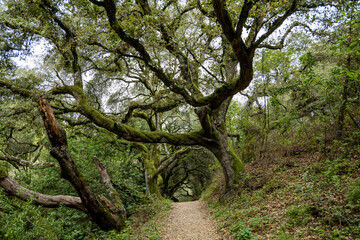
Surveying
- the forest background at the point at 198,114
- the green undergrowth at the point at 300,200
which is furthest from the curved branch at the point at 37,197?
the green undergrowth at the point at 300,200

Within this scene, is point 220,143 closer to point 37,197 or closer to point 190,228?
point 190,228

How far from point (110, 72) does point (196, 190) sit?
529 inches

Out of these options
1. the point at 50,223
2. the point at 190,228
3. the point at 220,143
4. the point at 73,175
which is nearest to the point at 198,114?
the point at 220,143

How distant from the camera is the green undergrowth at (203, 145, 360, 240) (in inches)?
130

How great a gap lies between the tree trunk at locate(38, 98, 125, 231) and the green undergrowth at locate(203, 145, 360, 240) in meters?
3.67

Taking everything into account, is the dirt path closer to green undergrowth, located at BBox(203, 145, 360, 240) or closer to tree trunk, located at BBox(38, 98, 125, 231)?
green undergrowth, located at BBox(203, 145, 360, 240)

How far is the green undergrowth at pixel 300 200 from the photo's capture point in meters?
3.29

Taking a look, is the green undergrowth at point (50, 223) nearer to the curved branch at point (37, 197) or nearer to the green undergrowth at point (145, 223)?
the green undergrowth at point (145, 223)

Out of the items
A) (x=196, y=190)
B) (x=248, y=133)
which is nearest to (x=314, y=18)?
(x=248, y=133)

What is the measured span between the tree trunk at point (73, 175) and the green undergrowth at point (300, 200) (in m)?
3.67

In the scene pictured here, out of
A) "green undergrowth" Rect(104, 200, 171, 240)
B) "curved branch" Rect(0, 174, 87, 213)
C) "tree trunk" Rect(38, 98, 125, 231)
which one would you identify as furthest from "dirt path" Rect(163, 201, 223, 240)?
"curved branch" Rect(0, 174, 87, 213)

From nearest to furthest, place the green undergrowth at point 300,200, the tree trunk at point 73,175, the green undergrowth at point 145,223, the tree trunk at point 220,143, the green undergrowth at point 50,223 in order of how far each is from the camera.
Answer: the green undergrowth at point 300,200, the green undergrowth at point 50,223, the tree trunk at point 73,175, the green undergrowth at point 145,223, the tree trunk at point 220,143

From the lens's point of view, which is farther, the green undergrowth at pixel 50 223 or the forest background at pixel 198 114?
the forest background at pixel 198 114

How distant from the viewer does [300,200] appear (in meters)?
4.47
